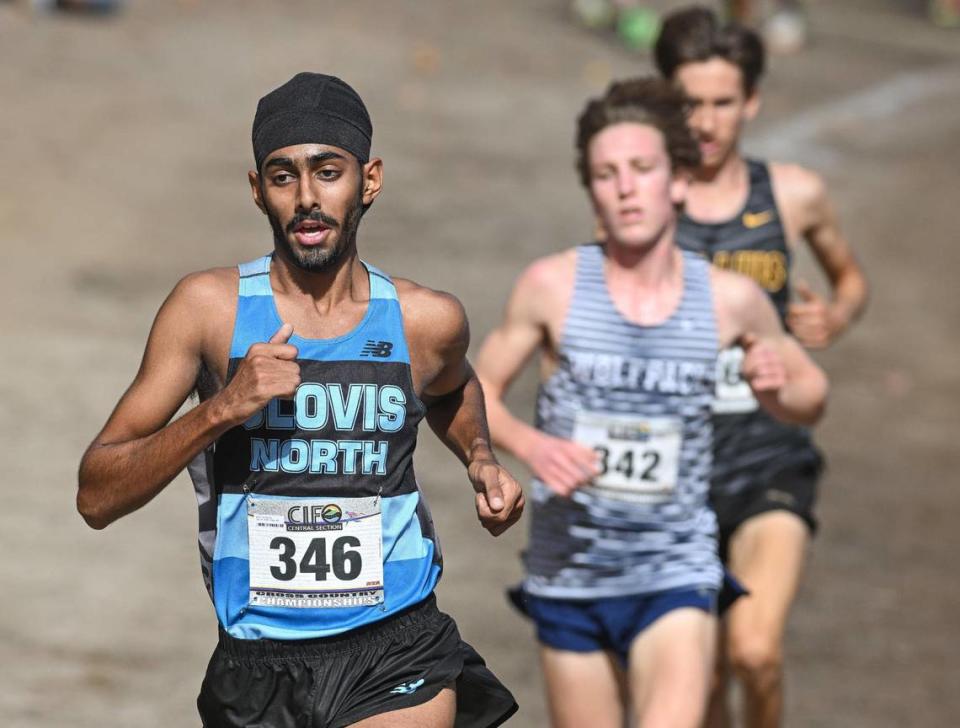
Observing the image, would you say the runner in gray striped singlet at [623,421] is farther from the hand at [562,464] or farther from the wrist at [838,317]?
the wrist at [838,317]

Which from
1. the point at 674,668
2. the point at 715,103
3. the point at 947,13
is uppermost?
the point at 947,13

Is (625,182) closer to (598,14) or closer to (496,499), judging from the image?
(496,499)

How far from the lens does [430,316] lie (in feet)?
13.4

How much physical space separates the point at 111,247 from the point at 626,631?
945cm

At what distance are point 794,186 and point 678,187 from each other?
1.22 m

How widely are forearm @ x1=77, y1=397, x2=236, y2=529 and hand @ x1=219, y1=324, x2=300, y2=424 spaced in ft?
0.10

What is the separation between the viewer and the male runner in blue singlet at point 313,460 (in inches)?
150

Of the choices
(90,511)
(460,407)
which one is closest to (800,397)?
(460,407)

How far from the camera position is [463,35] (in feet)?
81.7

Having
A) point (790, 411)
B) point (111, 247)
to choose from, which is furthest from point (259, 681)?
point (111, 247)

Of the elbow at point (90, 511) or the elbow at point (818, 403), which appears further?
the elbow at point (818, 403)

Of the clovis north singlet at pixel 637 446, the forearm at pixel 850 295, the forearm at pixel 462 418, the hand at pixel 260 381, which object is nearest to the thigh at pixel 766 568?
the clovis north singlet at pixel 637 446

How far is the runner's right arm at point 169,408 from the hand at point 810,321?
300 centimetres

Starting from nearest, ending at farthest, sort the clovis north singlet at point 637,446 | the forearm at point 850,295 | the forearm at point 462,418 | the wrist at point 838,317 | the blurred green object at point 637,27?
the forearm at point 462,418, the clovis north singlet at point 637,446, the wrist at point 838,317, the forearm at point 850,295, the blurred green object at point 637,27
